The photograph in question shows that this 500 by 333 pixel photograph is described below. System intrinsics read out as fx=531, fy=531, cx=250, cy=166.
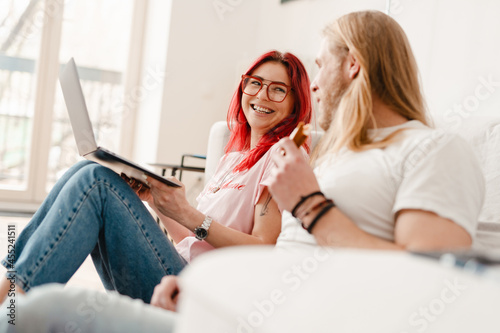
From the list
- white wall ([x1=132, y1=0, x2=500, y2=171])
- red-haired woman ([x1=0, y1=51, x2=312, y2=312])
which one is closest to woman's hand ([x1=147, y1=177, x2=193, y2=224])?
red-haired woman ([x1=0, y1=51, x2=312, y2=312])

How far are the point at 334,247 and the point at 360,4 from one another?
2.39 metres

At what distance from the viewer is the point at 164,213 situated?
4.49 feet

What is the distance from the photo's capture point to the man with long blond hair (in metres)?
0.89

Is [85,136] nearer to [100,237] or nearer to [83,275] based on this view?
[100,237]

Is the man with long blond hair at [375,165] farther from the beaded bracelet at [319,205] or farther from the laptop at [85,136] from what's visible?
the laptop at [85,136]

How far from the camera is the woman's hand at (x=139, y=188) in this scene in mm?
1402

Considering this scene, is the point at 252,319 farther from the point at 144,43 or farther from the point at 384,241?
the point at 144,43

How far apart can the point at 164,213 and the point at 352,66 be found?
0.60 metres

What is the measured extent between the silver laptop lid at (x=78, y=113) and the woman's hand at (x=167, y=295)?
369 mm

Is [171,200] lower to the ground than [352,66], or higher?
lower

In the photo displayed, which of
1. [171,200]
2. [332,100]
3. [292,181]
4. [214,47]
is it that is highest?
[214,47]

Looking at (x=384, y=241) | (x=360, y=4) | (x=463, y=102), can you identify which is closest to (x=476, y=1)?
(x=463, y=102)

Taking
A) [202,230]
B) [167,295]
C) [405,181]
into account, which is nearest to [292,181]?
[405,181]

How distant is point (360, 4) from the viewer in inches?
118
